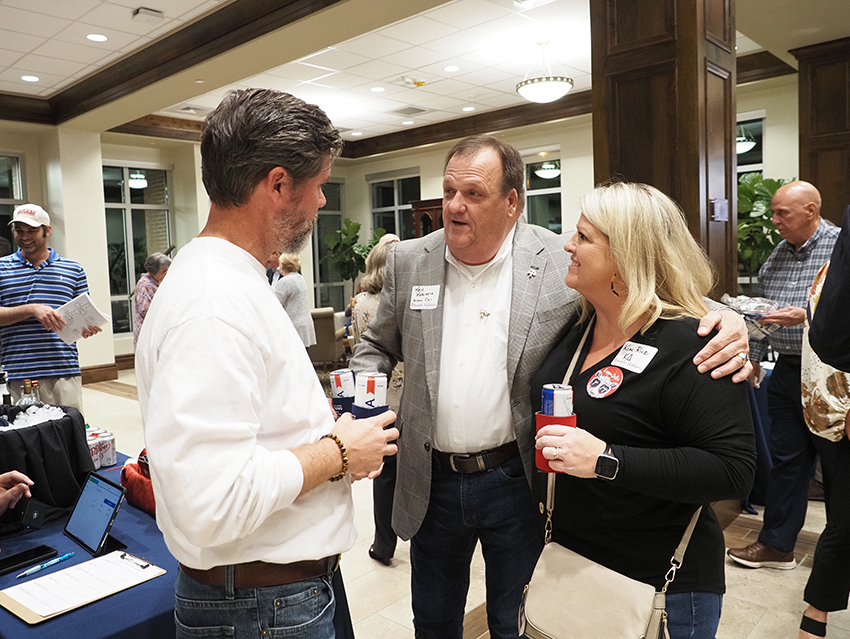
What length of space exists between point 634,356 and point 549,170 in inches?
387

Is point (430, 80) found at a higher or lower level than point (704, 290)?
higher

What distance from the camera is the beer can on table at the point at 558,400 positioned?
48.3 inches

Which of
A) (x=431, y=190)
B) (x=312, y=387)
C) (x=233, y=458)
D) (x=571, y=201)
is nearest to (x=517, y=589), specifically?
(x=312, y=387)

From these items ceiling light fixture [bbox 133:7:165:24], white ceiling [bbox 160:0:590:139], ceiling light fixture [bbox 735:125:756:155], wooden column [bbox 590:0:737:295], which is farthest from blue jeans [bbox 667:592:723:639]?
ceiling light fixture [bbox 735:125:756:155]

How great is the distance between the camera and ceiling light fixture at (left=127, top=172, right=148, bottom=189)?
1063 centimetres

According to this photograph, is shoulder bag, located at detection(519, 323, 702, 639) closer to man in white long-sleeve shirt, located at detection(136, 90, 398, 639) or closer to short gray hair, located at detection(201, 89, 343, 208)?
man in white long-sleeve shirt, located at detection(136, 90, 398, 639)

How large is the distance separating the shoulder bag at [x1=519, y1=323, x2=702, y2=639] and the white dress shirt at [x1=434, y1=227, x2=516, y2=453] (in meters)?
0.28

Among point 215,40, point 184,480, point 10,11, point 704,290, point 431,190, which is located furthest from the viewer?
point 431,190

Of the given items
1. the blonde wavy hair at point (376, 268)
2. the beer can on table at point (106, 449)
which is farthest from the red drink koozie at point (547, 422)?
the blonde wavy hair at point (376, 268)

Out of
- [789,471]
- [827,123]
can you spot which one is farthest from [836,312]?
[827,123]

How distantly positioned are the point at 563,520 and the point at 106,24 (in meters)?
6.10

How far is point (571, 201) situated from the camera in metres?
10.2

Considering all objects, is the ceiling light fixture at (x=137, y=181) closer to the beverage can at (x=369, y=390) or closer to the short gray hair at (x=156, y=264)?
the short gray hair at (x=156, y=264)

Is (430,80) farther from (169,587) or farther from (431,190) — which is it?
(169,587)
